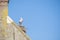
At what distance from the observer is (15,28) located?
12.1 meters

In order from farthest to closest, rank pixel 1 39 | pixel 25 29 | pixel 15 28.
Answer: pixel 25 29, pixel 15 28, pixel 1 39

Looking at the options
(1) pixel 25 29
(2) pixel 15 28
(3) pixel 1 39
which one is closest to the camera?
(3) pixel 1 39

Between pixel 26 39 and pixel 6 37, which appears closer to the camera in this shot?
pixel 6 37

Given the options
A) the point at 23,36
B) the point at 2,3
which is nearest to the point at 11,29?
the point at 23,36

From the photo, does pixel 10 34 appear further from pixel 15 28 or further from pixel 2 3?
pixel 2 3

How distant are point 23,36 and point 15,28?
804mm

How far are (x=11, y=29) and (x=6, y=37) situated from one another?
753 mm

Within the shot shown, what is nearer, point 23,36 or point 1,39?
point 1,39

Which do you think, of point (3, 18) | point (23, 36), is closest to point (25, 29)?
point (23, 36)

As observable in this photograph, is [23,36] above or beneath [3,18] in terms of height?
beneath

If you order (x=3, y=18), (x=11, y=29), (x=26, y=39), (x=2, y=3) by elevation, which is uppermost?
(x=2, y=3)

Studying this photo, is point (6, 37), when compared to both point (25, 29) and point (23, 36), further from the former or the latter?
point (25, 29)

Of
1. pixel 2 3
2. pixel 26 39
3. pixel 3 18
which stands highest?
pixel 2 3

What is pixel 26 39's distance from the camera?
12219 millimetres
